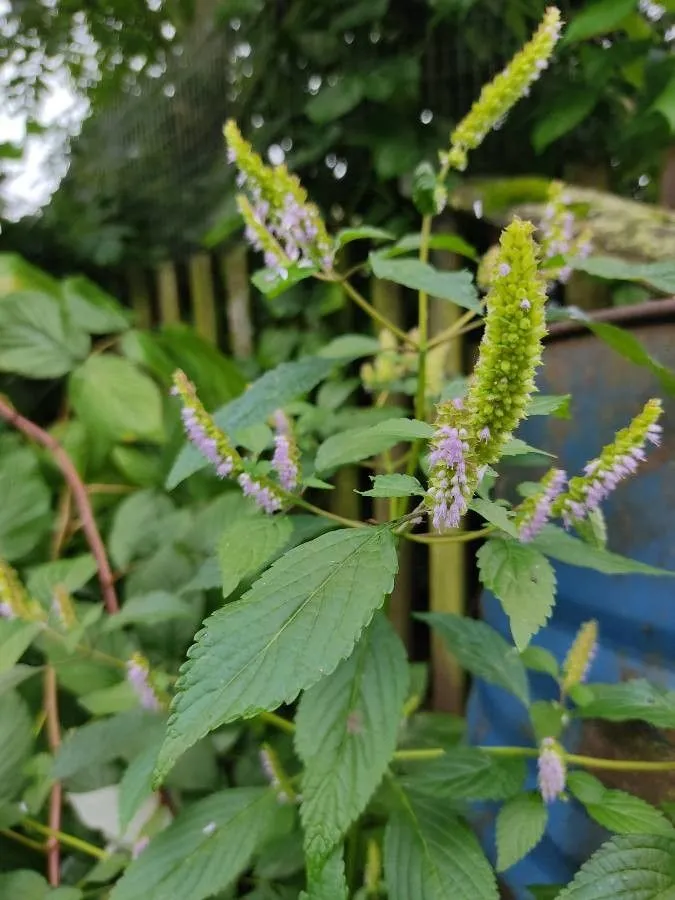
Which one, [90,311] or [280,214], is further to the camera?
[90,311]

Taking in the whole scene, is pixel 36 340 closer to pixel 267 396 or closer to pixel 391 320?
pixel 391 320

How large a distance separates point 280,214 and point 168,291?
1072 mm

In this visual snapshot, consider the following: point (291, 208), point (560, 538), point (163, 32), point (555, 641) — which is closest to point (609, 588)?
point (555, 641)

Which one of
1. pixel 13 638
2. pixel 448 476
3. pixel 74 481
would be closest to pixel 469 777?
pixel 448 476

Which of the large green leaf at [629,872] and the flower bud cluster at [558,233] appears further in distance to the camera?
the flower bud cluster at [558,233]

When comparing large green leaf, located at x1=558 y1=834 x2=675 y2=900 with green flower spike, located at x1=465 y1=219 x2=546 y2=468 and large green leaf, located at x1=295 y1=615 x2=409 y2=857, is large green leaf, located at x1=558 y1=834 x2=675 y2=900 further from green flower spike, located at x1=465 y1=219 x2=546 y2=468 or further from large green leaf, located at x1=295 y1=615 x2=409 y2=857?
green flower spike, located at x1=465 y1=219 x2=546 y2=468

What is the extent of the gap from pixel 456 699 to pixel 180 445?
1.96 ft

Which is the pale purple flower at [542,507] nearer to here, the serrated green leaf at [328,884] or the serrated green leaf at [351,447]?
the serrated green leaf at [351,447]

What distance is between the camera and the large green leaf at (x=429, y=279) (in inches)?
18.9

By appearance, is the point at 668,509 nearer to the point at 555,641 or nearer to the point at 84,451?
the point at 555,641

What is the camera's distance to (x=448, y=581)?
1058 millimetres

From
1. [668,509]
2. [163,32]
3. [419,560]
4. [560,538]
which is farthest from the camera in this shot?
[163,32]

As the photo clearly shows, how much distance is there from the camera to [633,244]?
0.87m

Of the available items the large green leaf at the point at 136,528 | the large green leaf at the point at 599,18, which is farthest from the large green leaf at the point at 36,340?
the large green leaf at the point at 599,18
